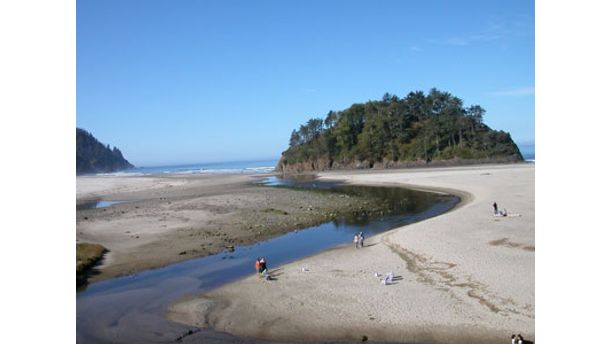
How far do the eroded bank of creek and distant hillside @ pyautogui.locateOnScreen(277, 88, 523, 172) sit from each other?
202ft

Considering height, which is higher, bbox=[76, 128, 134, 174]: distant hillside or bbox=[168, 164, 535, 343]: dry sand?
bbox=[76, 128, 134, 174]: distant hillside

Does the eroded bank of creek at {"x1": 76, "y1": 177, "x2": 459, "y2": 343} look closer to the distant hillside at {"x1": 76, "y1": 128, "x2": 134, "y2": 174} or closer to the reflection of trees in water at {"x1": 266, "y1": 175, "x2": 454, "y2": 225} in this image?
the reflection of trees in water at {"x1": 266, "y1": 175, "x2": 454, "y2": 225}

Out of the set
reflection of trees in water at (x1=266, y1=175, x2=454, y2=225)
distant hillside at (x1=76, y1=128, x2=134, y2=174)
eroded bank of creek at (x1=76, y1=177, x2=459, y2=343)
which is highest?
distant hillside at (x1=76, y1=128, x2=134, y2=174)

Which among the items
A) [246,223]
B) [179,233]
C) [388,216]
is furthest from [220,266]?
[388,216]

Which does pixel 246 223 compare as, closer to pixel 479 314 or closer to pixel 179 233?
pixel 179 233

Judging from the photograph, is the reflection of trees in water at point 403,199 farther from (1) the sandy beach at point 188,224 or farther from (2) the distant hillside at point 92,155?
(2) the distant hillside at point 92,155

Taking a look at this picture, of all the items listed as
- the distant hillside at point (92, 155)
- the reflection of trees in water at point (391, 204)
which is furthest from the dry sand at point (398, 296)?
the distant hillside at point (92, 155)

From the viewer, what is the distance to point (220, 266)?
18.2 meters

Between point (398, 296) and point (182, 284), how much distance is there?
8.65m

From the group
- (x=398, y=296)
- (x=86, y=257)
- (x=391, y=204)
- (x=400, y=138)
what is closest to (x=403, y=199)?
(x=391, y=204)

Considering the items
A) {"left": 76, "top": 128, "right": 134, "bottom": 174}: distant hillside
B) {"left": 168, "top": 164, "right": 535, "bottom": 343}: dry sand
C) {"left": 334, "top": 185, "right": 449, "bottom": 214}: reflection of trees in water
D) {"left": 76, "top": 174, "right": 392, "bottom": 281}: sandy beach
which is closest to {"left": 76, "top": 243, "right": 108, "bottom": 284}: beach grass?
{"left": 76, "top": 174, "right": 392, "bottom": 281}: sandy beach

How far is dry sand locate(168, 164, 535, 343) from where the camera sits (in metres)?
10.7
